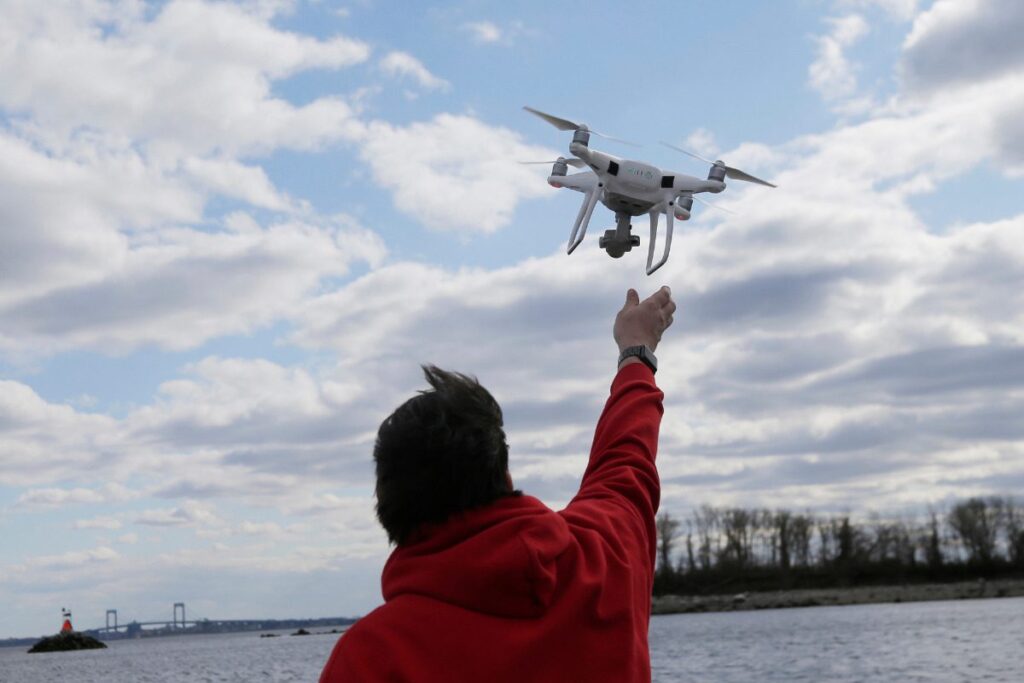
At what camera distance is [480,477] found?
265 cm

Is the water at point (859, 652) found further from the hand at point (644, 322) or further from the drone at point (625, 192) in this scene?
the hand at point (644, 322)

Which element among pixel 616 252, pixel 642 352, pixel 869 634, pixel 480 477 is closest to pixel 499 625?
pixel 480 477

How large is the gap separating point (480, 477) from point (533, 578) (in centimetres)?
26

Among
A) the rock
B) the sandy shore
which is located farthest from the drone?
Answer: the rock

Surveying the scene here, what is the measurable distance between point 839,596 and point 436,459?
515 feet

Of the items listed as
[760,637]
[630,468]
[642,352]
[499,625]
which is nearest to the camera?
[499,625]

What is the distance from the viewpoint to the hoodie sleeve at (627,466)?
9.75ft

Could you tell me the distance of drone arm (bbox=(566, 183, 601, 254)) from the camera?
393 cm

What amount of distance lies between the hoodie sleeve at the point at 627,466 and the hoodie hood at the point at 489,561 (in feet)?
0.89

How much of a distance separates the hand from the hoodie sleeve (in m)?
0.10

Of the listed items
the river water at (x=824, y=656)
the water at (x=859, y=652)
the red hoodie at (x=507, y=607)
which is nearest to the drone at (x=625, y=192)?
the red hoodie at (x=507, y=607)

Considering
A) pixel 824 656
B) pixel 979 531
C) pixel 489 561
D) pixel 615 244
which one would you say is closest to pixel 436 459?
pixel 489 561

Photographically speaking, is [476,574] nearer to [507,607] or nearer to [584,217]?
[507,607]

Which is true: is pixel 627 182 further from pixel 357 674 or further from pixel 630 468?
pixel 357 674
